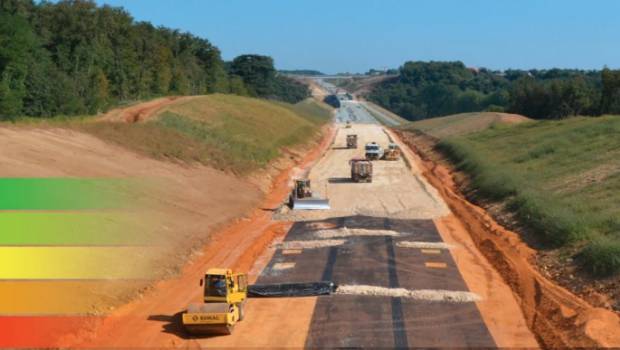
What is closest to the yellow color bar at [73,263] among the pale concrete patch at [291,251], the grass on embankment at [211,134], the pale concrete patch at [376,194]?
the pale concrete patch at [291,251]

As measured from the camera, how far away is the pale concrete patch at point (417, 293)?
27.1 meters

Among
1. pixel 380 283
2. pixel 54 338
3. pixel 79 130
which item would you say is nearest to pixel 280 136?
pixel 79 130

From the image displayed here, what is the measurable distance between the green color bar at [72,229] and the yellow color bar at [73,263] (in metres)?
Answer: 0.66

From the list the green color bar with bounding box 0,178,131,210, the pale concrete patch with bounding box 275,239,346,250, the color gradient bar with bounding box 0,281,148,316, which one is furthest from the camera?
the pale concrete patch with bounding box 275,239,346,250

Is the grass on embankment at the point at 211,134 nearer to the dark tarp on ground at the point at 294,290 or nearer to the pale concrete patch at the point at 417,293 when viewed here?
the dark tarp on ground at the point at 294,290

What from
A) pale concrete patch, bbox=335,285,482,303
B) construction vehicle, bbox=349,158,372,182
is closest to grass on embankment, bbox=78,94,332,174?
construction vehicle, bbox=349,158,372,182

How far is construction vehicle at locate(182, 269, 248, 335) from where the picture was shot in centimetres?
2270

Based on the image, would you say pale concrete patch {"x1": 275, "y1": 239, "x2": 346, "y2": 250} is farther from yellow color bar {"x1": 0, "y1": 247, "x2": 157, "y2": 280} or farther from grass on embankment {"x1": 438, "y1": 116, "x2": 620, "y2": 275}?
grass on embankment {"x1": 438, "y1": 116, "x2": 620, "y2": 275}

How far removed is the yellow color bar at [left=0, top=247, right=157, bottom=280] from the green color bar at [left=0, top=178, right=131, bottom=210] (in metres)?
4.70

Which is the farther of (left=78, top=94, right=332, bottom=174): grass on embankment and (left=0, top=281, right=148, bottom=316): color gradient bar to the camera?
(left=78, top=94, right=332, bottom=174): grass on embankment

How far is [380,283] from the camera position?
2927 centimetres

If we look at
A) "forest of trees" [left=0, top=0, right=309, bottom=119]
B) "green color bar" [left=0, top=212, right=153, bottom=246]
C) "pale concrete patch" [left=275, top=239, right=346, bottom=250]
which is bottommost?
"pale concrete patch" [left=275, top=239, right=346, bottom=250]

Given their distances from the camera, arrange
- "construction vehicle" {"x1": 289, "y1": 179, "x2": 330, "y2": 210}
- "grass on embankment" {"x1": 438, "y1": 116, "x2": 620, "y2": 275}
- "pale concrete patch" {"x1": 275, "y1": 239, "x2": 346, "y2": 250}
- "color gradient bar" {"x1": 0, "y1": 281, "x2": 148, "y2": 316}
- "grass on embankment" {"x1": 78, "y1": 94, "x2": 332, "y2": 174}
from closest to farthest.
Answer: "color gradient bar" {"x1": 0, "y1": 281, "x2": 148, "y2": 316} < "grass on embankment" {"x1": 438, "y1": 116, "x2": 620, "y2": 275} < "pale concrete patch" {"x1": 275, "y1": 239, "x2": 346, "y2": 250} < "construction vehicle" {"x1": 289, "y1": 179, "x2": 330, "y2": 210} < "grass on embankment" {"x1": 78, "y1": 94, "x2": 332, "y2": 174}

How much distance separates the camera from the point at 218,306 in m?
23.1
